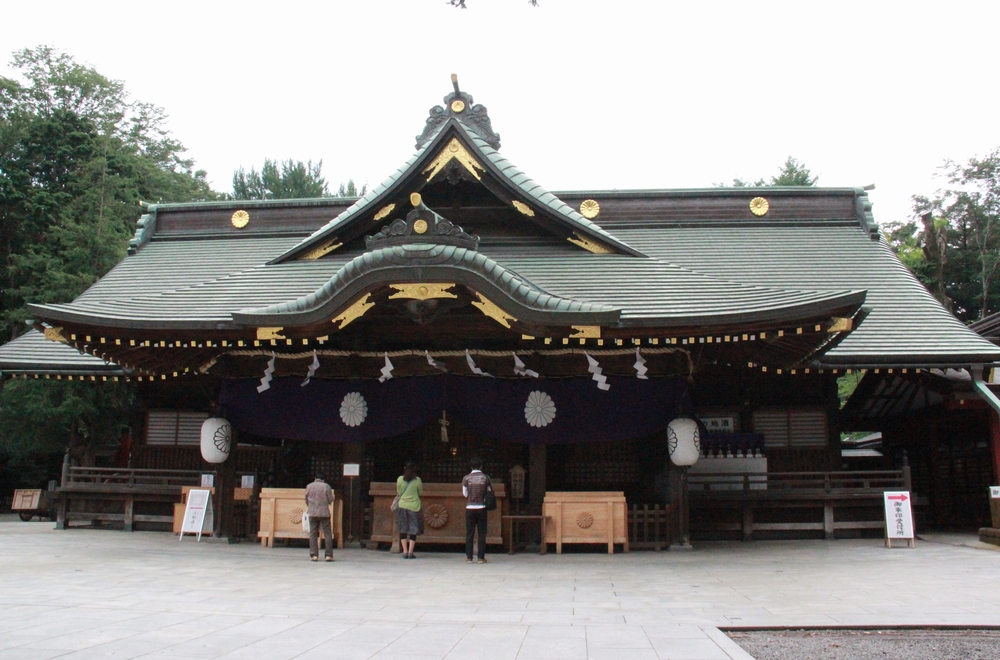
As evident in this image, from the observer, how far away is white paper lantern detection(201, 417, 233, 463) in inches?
495

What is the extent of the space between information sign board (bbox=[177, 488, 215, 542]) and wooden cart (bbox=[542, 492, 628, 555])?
19.2 ft

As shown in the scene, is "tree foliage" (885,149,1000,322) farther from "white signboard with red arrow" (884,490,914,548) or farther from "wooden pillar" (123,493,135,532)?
"wooden pillar" (123,493,135,532)

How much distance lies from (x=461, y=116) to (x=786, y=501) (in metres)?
9.09

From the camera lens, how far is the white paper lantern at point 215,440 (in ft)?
41.3

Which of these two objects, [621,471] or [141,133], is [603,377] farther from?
[141,133]

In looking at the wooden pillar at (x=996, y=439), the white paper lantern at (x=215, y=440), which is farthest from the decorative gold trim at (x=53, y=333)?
the wooden pillar at (x=996, y=439)

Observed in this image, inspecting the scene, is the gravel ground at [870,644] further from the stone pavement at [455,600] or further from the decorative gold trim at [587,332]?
the decorative gold trim at [587,332]

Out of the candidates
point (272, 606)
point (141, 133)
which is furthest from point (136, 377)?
point (141, 133)

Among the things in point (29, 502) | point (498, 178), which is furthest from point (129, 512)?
point (498, 178)

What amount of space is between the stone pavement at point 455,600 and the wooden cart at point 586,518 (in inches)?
12.2

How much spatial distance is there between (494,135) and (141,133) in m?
34.3

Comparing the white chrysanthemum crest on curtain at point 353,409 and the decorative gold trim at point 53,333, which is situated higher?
the decorative gold trim at point 53,333

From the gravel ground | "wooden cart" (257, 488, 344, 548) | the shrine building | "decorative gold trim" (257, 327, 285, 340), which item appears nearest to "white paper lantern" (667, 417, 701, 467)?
the shrine building

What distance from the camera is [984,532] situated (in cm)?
1209
